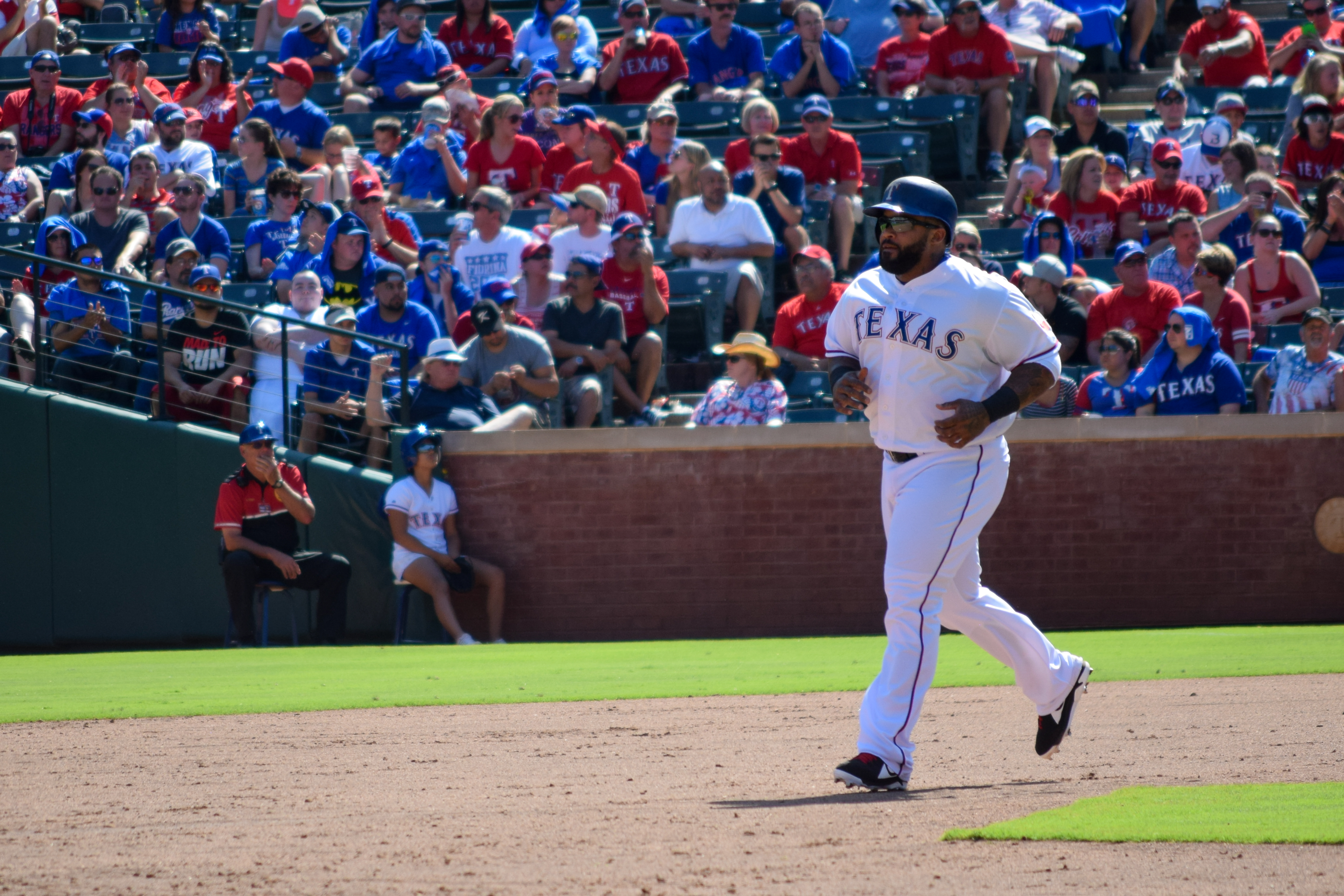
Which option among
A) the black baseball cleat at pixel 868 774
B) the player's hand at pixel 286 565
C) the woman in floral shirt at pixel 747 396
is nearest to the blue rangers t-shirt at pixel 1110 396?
the woman in floral shirt at pixel 747 396

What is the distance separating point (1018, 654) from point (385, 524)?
24.9 ft

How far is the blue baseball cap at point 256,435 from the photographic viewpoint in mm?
11203

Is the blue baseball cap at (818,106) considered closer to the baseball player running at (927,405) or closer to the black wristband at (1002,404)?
the baseball player running at (927,405)

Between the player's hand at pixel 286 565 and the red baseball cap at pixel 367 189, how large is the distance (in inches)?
141

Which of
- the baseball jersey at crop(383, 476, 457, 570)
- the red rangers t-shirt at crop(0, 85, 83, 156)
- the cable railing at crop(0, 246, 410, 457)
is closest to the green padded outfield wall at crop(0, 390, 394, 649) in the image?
the cable railing at crop(0, 246, 410, 457)

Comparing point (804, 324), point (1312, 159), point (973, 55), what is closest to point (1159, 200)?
point (1312, 159)

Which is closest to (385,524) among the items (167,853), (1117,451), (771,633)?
(771,633)

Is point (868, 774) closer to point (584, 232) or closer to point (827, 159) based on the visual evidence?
point (584, 232)

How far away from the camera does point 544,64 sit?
16875 millimetres

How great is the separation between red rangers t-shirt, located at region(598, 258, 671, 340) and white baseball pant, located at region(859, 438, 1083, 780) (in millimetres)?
7356

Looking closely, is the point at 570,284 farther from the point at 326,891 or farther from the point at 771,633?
the point at 326,891

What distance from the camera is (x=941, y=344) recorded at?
4.96 metres

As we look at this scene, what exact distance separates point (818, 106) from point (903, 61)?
2.29m

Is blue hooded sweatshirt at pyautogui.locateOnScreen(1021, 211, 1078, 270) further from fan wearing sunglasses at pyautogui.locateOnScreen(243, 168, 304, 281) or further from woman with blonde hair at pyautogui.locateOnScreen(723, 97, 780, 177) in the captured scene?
fan wearing sunglasses at pyautogui.locateOnScreen(243, 168, 304, 281)
